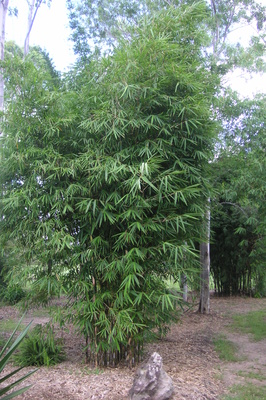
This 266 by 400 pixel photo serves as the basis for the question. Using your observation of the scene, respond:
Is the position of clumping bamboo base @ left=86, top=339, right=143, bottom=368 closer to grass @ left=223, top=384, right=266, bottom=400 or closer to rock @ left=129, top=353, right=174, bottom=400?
rock @ left=129, top=353, right=174, bottom=400

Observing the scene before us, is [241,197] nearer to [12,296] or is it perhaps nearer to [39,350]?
[39,350]

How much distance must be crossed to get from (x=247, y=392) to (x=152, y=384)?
3.21ft

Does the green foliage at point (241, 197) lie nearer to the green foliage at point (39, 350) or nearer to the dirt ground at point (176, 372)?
the dirt ground at point (176, 372)

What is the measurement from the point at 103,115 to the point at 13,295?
18.9ft

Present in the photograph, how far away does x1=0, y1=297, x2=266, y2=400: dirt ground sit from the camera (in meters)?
3.27

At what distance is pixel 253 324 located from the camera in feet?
20.8

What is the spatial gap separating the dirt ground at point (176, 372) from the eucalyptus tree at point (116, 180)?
33cm

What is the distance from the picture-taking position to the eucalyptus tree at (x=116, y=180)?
363cm

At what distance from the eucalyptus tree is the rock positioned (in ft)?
1.45

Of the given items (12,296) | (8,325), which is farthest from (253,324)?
(12,296)

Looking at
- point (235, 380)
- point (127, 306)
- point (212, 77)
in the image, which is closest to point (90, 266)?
point (127, 306)

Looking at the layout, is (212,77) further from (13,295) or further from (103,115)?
(13,295)

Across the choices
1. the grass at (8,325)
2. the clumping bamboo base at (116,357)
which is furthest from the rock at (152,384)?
the grass at (8,325)

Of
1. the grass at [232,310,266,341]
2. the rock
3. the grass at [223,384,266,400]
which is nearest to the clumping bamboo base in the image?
the rock
